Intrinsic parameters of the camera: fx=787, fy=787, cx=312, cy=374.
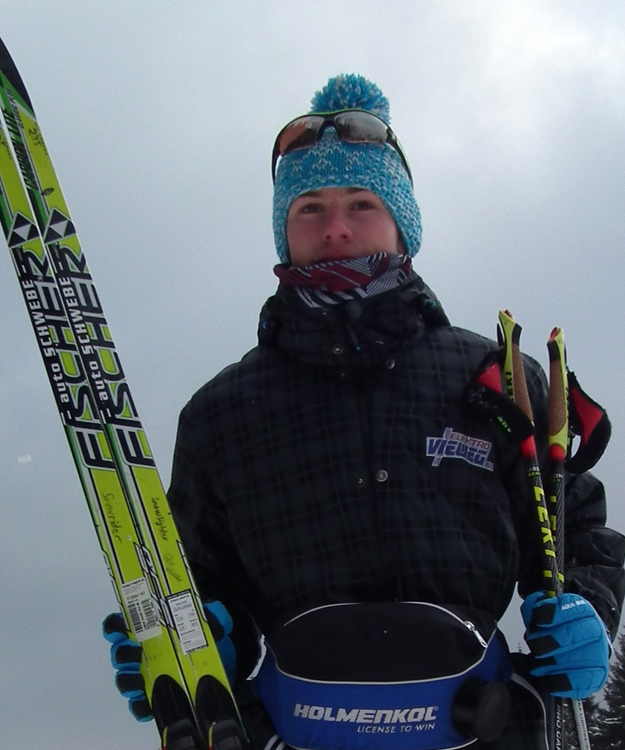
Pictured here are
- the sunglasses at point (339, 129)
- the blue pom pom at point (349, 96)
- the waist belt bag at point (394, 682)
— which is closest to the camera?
the waist belt bag at point (394, 682)

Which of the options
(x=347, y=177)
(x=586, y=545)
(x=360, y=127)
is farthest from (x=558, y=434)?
(x=360, y=127)

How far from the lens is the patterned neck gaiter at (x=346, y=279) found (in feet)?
7.17

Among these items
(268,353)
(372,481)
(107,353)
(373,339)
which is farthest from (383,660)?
(107,353)

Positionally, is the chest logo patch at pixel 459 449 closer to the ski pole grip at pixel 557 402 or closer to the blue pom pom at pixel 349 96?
the ski pole grip at pixel 557 402

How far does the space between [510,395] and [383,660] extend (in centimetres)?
83

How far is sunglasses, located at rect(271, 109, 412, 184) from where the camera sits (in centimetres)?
252

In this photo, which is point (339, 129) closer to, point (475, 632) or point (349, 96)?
point (349, 96)

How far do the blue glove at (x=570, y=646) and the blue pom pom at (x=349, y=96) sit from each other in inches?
66.0

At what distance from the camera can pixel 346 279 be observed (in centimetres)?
219

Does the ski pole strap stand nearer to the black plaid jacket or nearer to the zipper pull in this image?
the black plaid jacket

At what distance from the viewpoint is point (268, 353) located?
2363 millimetres

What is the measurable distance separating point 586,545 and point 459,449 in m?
0.51

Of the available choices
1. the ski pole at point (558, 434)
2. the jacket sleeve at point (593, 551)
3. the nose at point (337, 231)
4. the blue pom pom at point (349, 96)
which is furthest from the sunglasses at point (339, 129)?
the jacket sleeve at point (593, 551)

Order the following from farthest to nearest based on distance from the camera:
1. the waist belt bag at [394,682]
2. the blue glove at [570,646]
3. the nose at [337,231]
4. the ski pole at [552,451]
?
the nose at [337,231] → the ski pole at [552,451] → the blue glove at [570,646] → the waist belt bag at [394,682]
